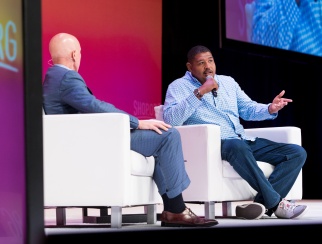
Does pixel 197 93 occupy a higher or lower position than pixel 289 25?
lower

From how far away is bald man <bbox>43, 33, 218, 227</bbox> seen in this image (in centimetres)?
333

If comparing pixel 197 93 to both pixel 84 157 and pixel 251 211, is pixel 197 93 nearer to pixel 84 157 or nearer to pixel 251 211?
pixel 251 211

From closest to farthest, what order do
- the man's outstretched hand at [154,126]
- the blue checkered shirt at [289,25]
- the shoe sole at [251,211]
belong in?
1. the man's outstretched hand at [154,126]
2. the shoe sole at [251,211]
3. the blue checkered shirt at [289,25]

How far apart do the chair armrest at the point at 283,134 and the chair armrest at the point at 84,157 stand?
1560mm

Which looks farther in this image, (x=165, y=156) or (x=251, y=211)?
(x=251, y=211)

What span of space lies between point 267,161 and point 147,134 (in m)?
1.20

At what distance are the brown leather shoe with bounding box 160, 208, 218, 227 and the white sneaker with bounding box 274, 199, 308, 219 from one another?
0.84 meters

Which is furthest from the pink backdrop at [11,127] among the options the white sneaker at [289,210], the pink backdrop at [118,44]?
the pink backdrop at [118,44]

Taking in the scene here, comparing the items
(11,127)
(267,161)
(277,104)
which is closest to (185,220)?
(267,161)

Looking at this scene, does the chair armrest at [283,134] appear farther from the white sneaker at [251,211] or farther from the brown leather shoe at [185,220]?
the brown leather shoe at [185,220]

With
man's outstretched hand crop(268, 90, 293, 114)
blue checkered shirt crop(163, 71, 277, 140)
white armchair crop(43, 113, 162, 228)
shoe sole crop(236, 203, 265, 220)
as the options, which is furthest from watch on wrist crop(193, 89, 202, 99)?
white armchair crop(43, 113, 162, 228)

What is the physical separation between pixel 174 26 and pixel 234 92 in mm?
2439

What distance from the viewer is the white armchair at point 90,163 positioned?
333cm

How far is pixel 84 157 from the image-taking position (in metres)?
3.38
